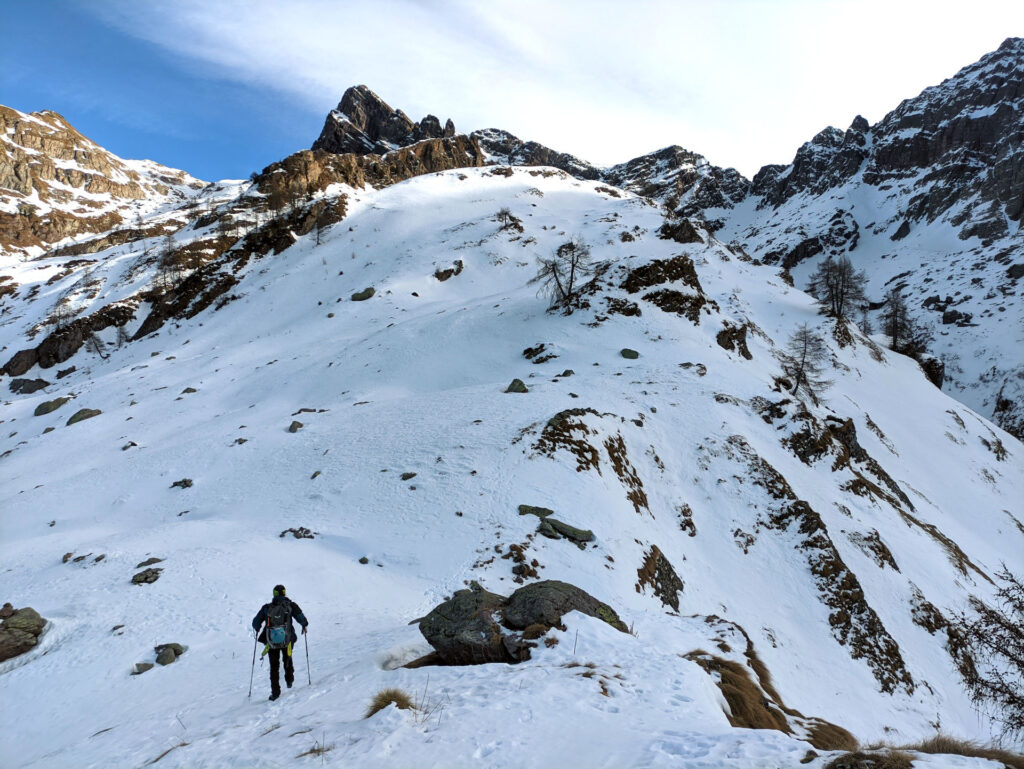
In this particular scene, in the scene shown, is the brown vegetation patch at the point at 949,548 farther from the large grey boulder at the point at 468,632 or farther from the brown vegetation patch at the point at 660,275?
the large grey boulder at the point at 468,632

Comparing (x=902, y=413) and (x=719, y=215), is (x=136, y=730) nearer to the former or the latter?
(x=902, y=413)

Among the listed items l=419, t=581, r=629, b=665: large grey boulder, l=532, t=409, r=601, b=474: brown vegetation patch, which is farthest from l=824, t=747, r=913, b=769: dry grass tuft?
l=532, t=409, r=601, b=474: brown vegetation patch

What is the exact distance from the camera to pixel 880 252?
129 meters

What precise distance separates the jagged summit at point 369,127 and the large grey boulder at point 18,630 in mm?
179646

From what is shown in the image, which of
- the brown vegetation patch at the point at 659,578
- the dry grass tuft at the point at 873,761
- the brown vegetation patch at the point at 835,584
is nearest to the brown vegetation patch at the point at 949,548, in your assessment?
the brown vegetation patch at the point at 835,584

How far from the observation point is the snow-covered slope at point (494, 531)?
7.82 meters

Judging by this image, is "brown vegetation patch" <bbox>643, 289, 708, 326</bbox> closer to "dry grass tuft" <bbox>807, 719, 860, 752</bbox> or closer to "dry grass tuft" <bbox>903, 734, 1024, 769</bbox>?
"dry grass tuft" <bbox>807, 719, 860, 752</bbox>

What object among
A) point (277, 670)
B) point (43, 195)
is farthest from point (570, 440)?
point (43, 195)

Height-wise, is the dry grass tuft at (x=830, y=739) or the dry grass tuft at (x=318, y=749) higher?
the dry grass tuft at (x=318, y=749)

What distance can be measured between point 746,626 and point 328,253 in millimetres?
65069

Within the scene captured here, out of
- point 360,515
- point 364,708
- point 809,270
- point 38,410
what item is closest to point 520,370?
point 360,515

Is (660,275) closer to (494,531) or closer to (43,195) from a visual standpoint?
(494,531)

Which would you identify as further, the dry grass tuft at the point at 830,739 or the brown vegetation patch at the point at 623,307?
the brown vegetation patch at the point at 623,307

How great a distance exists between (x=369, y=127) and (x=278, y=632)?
207 meters
